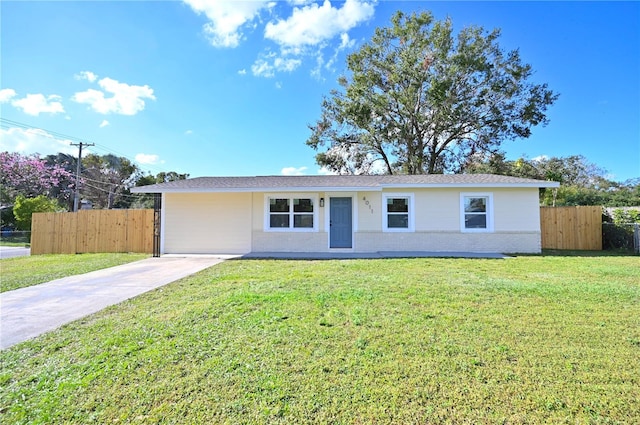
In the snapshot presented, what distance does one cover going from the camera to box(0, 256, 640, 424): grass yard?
7.50 ft

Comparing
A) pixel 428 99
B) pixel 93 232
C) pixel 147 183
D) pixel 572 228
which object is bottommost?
pixel 93 232

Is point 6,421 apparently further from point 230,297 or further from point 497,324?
point 497,324

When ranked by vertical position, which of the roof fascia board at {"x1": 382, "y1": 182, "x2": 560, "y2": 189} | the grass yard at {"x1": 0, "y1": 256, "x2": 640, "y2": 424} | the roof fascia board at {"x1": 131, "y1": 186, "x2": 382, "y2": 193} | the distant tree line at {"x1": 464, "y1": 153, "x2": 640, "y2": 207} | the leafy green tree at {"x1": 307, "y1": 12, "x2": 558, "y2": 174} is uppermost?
Result: the leafy green tree at {"x1": 307, "y1": 12, "x2": 558, "y2": 174}

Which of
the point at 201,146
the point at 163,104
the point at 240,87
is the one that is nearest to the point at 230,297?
the point at 240,87

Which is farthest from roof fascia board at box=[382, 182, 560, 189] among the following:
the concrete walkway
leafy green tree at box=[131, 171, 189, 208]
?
leafy green tree at box=[131, 171, 189, 208]

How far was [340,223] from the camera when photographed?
11.9 m

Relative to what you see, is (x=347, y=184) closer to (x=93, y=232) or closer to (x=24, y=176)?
(x=93, y=232)

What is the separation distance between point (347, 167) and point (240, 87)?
11.6m

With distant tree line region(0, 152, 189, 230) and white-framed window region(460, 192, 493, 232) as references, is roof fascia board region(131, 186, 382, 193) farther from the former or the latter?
distant tree line region(0, 152, 189, 230)

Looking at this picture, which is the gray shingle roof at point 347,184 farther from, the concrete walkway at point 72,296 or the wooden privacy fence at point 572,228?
the concrete walkway at point 72,296

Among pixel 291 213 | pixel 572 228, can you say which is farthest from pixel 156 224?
pixel 572 228

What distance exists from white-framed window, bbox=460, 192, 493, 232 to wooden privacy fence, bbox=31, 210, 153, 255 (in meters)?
12.7

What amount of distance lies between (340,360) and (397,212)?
928cm

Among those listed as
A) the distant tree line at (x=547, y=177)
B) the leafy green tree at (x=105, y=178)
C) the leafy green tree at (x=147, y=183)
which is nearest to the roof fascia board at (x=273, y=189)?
the distant tree line at (x=547, y=177)
